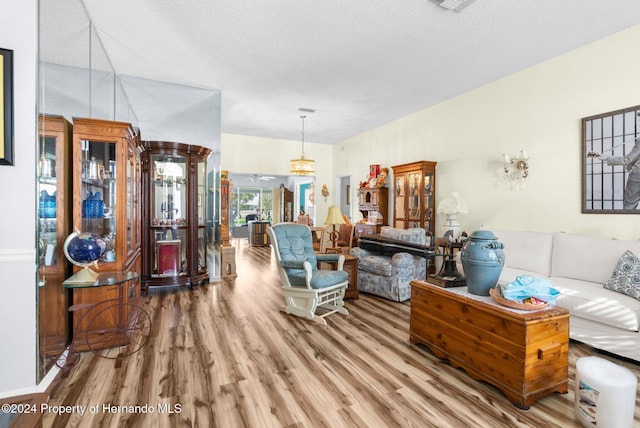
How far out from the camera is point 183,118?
5.04 m

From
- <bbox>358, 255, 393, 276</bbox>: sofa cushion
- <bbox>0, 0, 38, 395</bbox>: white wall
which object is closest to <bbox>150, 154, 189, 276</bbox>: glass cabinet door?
<bbox>0, 0, 38, 395</bbox>: white wall

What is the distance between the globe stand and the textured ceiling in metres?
1.70

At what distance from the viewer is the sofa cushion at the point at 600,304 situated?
2532 millimetres

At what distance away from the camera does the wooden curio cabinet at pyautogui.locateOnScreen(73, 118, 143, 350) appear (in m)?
2.75

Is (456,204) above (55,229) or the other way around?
above

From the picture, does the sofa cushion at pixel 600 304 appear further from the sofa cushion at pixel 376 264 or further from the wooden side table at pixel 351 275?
the wooden side table at pixel 351 275

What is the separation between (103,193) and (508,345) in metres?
3.62

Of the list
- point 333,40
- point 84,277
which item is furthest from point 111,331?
point 333,40

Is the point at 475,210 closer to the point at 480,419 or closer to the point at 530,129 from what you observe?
the point at 530,129

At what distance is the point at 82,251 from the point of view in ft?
8.23

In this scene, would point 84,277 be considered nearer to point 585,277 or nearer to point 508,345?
point 508,345

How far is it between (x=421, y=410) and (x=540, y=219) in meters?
3.30

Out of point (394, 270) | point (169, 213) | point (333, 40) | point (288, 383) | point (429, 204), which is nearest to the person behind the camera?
point (288, 383)

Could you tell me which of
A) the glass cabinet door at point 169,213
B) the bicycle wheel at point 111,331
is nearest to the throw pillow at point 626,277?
the bicycle wheel at point 111,331
